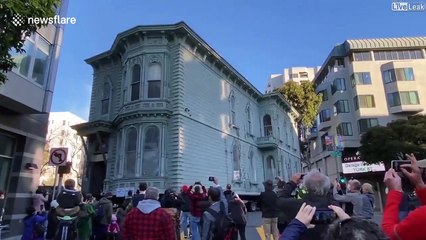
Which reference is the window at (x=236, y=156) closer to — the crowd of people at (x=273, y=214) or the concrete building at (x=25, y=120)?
the crowd of people at (x=273, y=214)

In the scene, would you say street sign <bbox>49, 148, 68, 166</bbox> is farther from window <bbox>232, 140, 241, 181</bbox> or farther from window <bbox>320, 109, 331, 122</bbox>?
window <bbox>320, 109, 331, 122</bbox>

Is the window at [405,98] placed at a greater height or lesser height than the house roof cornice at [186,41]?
greater

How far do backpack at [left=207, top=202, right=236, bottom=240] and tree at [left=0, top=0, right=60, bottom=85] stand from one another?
194 inches

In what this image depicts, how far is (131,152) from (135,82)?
4766mm

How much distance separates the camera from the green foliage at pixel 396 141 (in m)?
28.5

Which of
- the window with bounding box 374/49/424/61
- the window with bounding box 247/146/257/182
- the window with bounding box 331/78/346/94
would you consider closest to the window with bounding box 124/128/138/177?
the window with bounding box 247/146/257/182

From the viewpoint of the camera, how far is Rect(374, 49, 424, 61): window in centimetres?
4306

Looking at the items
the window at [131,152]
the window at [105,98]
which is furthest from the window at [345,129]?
the window at [131,152]

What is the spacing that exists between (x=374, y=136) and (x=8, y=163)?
100ft

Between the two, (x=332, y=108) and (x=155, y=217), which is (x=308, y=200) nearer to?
(x=155, y=217)

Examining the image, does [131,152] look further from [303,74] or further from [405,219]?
[303,74]

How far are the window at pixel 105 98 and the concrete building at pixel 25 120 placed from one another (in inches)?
345

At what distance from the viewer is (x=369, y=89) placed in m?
41.9

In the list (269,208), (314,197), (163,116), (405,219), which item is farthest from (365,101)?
(405,219)
